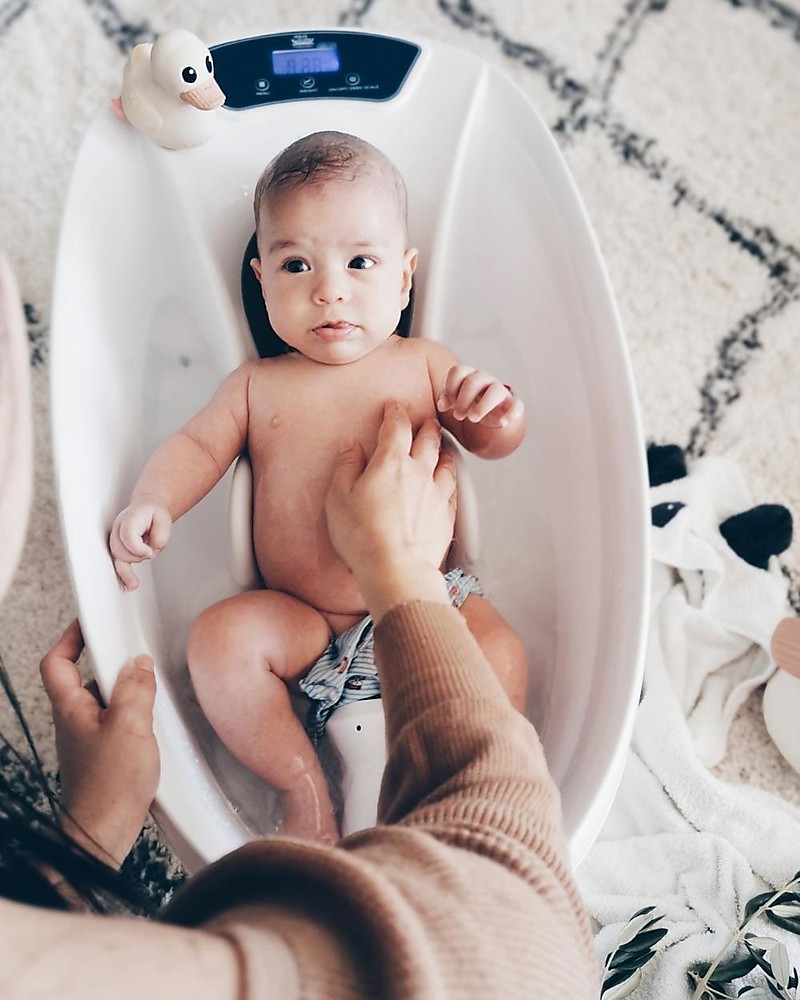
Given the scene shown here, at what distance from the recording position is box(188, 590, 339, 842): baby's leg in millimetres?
816

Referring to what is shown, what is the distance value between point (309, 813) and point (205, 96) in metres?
0.70

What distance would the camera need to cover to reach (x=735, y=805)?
983 millimetres

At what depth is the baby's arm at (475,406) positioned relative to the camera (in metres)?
0.83

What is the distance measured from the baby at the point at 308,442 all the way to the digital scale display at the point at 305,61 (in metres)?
0.15

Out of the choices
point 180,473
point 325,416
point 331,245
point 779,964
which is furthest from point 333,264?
point 779,964

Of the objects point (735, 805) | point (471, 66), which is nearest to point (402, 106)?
point (471, 66)

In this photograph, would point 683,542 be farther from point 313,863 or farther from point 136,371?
point 313,863

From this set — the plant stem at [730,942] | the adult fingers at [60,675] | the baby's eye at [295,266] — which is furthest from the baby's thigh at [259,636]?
the plant stem at [730,942]

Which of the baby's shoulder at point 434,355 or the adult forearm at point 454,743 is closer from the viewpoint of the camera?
the adult forearm at point 454,743

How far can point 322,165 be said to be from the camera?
0.88 metres

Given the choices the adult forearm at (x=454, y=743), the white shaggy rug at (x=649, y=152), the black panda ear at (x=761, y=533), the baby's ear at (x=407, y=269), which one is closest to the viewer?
the adult forearm at (x=454, y=743)

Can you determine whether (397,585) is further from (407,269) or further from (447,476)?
(407,269)

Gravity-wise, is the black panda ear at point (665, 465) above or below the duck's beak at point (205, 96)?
below

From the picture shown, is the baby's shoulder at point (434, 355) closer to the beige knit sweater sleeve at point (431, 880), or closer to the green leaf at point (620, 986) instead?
the beige knit sweater sleeve at point (431, 880)
